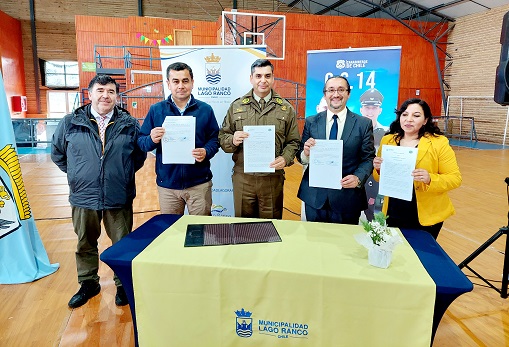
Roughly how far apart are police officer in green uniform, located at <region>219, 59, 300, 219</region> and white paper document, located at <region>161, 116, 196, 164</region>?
1.01ft

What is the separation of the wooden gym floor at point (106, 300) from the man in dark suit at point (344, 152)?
1.02 metres

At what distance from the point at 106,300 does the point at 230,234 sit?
138cm

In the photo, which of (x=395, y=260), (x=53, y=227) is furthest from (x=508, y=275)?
(x=53, y=227)

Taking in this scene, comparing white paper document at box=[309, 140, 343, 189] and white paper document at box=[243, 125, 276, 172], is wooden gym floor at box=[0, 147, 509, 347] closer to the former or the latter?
white paper document at box=[309, 140, 343, 189]

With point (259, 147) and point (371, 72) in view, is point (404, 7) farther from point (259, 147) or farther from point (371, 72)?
point (259, 147)

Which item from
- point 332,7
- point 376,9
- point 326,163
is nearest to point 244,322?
point 326,163

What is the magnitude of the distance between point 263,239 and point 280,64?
12938 millimetres

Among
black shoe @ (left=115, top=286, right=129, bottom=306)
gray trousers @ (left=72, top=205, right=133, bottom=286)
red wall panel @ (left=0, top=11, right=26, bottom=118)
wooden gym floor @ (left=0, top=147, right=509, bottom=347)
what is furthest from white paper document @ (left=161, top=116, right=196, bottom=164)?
red wall panel @ (left=0, top=11, right=26, bottom=118)

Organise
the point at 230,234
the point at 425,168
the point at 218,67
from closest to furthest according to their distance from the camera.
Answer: the point at 230,234, the point at 425,168, the point at 218,67

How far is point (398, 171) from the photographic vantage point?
6.95 ft

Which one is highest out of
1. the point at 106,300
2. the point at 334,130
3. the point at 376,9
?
the point at 376,9

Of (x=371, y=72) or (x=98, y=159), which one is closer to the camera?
(x=98, y=159)

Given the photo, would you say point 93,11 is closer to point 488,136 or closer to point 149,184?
point 149,184

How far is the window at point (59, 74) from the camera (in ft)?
51.9
